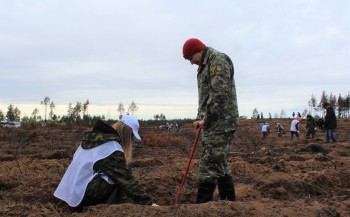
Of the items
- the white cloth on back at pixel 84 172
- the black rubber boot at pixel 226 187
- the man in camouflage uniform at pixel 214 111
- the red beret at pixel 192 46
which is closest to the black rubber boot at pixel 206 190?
the man in camouflage uniform at pixel 214 111

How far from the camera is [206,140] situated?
4164 mm

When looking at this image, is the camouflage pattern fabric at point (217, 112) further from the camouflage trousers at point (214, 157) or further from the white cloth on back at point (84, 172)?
the white cloth on back at point (84, 172)

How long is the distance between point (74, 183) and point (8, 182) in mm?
2334

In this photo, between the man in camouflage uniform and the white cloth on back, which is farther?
the man in camouflage uniform

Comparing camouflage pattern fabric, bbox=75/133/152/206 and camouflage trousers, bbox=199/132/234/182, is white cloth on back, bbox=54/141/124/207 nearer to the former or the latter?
camouflage pattern fabric, bbox=75/133/152/206

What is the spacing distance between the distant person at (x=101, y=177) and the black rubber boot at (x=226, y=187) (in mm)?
876

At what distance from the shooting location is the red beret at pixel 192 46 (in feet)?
13.7

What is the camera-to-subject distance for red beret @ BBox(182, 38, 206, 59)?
4.17 m

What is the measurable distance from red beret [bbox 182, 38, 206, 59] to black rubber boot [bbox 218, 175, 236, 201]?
1.35 m

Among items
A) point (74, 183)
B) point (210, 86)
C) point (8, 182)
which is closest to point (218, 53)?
point (210, 86)

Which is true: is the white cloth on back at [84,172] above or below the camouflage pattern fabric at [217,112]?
below

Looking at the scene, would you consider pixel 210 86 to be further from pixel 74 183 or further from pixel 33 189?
pixel 33 189

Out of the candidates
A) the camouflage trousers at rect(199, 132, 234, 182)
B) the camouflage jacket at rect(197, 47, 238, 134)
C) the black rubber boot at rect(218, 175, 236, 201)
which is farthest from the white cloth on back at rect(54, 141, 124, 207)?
the black rubber boot at rect(218, 175, 236, 201)

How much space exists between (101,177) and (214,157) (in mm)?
1122
